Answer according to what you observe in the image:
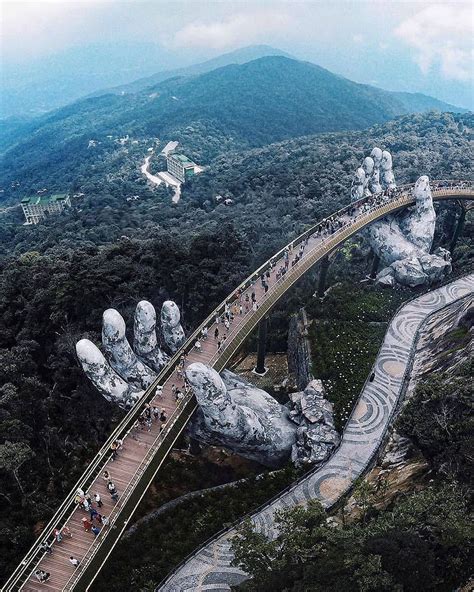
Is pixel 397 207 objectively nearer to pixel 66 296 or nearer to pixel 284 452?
pixel 284 452

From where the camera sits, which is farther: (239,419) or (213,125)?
(213,125)

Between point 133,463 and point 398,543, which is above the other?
point 133,463

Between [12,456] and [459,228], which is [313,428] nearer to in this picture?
[12,456]

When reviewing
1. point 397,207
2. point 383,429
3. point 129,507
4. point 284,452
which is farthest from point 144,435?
point 397,207

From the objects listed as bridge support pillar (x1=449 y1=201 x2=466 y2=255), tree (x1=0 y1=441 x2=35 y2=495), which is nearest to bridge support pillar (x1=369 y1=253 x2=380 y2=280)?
bridge support pillar (x1=449 y1=201 x2=466 y2=255)

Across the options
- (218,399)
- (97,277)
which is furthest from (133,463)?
(97,277)

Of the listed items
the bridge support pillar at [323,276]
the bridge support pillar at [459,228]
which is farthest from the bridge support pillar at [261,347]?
the bridge support pillar at [459,228]

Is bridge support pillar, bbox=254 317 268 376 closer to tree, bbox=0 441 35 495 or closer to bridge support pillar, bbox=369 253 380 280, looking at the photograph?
bridge support pillar, bbox=369 253 380 280
